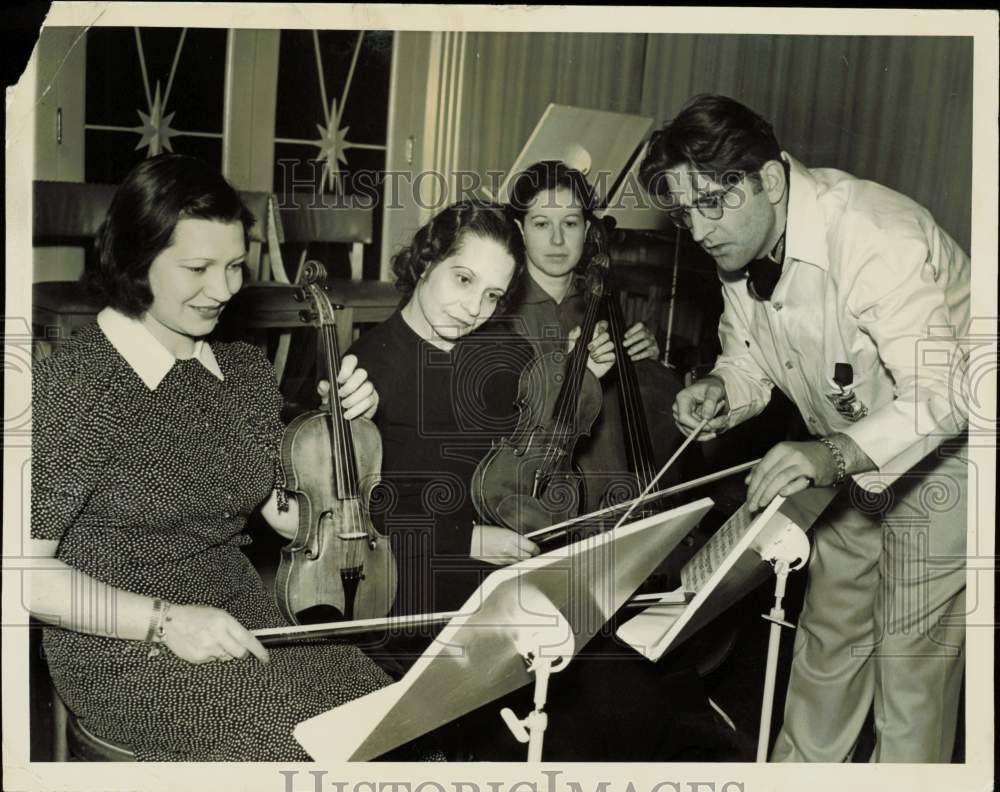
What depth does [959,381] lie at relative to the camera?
7.56 ft

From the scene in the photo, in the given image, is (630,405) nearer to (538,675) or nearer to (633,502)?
(633,502)

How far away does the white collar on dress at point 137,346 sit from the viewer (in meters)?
2.02

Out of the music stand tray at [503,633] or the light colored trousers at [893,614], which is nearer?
the music stand tray at [503,633]

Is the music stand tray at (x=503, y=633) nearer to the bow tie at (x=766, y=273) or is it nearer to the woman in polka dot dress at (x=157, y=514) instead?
the woman in polka dot dress at (x=157, y=514)

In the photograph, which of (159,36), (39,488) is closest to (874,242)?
(159,36)

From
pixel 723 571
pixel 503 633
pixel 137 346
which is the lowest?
pixel 503 633

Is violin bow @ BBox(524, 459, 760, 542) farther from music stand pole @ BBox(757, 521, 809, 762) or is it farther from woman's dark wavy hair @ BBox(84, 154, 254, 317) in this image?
woman's dark wavy hair @ BBox(84, 154, 254, 317)

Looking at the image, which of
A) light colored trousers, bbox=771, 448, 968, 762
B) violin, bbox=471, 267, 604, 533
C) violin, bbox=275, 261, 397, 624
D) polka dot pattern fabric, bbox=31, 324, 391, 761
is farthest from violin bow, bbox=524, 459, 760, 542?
polka dot pattern fabric, bbox=31, 324, 391, 761

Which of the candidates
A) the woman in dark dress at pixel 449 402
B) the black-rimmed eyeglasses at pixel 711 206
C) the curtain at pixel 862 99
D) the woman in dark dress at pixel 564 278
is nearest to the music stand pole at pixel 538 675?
the woman in dark dress at pixel 449 402

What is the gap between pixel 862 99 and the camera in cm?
234

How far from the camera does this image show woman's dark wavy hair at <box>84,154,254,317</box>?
6.56 ft

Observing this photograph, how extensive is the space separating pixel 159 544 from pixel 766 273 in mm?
1494

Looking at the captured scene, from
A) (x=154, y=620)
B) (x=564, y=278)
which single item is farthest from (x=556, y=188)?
(x=154, y=620)

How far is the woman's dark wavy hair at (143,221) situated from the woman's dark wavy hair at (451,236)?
41 cm
